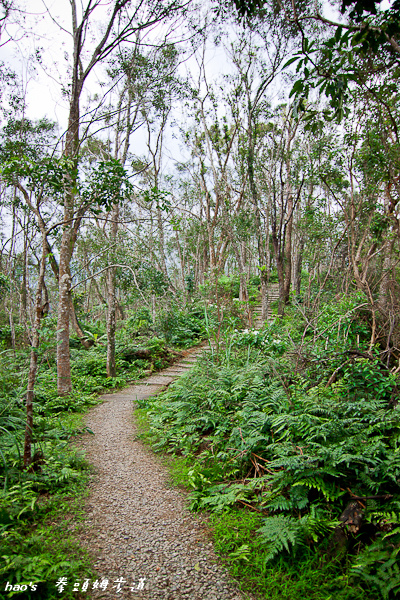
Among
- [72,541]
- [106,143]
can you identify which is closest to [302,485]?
[72,541]

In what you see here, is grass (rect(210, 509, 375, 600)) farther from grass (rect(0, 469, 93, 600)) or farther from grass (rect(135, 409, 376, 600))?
grass (rect(0, 469, 93, 600))

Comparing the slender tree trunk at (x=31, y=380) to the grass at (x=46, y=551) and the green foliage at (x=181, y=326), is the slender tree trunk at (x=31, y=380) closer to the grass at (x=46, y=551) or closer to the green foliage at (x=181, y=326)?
the grass at (x=46, y=551)

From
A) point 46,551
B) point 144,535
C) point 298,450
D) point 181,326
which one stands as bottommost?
point 144,535

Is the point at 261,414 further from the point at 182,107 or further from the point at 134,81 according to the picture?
the point at 182,107

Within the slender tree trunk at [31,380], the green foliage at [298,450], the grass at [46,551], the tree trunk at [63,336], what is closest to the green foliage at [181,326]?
the tree trunk at [63,336]

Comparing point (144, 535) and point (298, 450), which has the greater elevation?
point (298, 450)

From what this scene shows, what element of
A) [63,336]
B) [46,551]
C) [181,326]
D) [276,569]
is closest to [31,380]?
[46,551]

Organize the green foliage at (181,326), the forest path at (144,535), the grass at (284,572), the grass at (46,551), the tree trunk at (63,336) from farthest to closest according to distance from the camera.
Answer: the green foliage at (181,326) → the tree trunk at (63,336) → the forest path at (144,535) → the grass at (284,572) → the grass at (46,551)

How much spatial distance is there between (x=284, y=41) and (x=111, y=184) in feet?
37.5

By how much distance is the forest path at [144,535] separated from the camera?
2365mm

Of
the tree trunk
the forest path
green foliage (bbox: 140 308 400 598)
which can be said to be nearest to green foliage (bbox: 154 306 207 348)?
the tree trunk

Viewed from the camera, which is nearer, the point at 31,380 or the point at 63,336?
the point at 31,380

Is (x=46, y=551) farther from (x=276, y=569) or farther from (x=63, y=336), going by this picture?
(x=63, y=336)

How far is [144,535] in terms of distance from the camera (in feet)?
9.58
